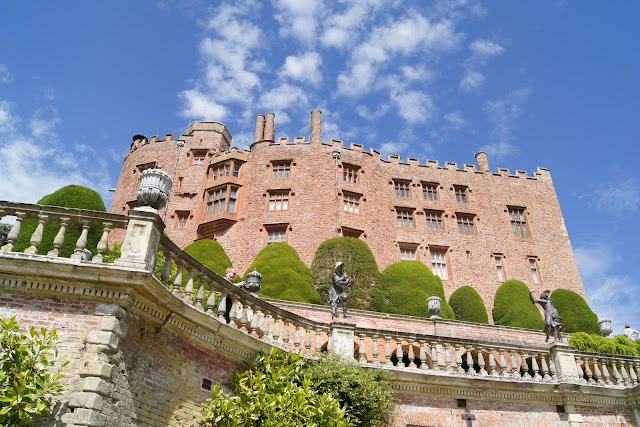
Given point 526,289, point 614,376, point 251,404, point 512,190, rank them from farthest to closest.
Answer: point 512,190, point 526,289, point 614,376, point 251,404

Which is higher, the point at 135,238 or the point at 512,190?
the point at 512,190

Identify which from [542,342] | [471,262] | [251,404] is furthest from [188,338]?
[471,262]

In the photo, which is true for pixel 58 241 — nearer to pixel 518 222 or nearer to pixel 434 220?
pixel 434 220

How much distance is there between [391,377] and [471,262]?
77.3 ft

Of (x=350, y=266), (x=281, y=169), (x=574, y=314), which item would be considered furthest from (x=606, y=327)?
(x=281, y=169)

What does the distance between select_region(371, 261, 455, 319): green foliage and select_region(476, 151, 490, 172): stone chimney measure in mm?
14755

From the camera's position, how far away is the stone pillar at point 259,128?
35.9 metres

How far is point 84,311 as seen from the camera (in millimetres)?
7141

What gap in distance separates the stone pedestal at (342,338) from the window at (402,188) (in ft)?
79.2

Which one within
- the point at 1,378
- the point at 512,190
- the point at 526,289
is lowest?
the point at 1,378

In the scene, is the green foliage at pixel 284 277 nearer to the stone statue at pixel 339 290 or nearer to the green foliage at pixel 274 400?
the stone statue at pixel 339 290

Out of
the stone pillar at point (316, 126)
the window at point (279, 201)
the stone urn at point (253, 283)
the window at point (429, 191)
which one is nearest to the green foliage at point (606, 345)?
the stone urn at point (253, 283)

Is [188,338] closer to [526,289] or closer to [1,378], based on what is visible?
[1,378]

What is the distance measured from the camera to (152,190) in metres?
8.12
